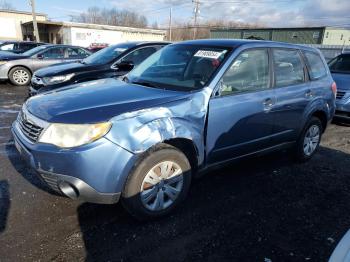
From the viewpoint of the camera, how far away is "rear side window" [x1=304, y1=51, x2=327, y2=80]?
15.1ft

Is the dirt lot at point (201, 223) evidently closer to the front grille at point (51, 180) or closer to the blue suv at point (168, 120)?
the blue suv at point (168, 120)

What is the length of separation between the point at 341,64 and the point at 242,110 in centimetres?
636

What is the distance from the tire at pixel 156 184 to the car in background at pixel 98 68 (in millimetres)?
3662

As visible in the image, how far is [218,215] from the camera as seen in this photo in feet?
10.9

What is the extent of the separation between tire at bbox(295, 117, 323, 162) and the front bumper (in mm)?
2952

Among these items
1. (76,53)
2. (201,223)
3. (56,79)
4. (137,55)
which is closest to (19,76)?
(76,53)

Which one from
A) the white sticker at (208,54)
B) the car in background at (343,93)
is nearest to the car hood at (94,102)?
the white sticker at (208,54)

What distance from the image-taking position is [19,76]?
11.0m

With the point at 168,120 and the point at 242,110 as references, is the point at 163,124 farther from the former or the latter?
the point at 242,110

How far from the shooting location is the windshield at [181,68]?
11.5 ft

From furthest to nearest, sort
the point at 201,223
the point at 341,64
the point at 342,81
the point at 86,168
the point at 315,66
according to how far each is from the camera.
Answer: the point at 341,64 < the point at 342,81 < the point at 315,66 < the point at 201,223 < the point at 86,168

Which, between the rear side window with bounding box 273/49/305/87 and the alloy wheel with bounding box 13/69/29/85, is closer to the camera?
the rear side window with bounding box 273/49/305/87

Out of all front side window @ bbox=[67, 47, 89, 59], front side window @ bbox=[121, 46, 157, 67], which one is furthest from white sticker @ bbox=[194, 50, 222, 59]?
front side window @ bbox=[67, 47, 89, 59]

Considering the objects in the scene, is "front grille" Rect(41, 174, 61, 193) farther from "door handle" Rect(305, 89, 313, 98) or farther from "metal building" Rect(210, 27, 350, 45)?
"metal building" Rect(210, 27, 350, 45)
